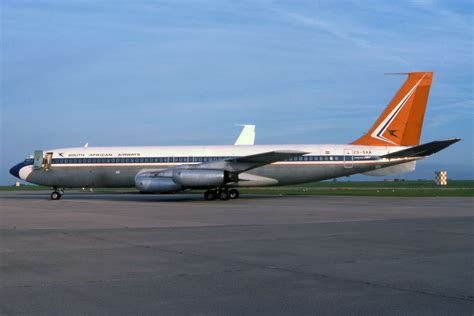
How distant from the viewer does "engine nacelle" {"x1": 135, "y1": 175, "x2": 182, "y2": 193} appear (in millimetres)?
29344

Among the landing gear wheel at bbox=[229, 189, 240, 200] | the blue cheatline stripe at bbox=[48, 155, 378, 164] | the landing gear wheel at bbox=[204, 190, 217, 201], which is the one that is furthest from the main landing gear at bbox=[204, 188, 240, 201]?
the blue cheatline stripe at bbox=[48, 155, 378, 164]

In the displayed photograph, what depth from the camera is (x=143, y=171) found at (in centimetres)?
3212

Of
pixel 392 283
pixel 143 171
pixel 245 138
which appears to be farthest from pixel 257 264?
pixel 245 138

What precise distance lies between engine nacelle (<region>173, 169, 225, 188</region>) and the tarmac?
47.6 feet

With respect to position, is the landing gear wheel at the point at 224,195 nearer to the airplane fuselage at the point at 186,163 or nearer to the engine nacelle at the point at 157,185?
the airplane fuselage at the point at 186,163

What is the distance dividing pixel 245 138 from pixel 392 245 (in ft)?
104

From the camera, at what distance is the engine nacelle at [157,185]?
29.3 metres

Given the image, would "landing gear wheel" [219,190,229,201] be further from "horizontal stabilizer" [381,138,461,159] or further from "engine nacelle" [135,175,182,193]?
"horizontal stabilizer" [381,138,461,159]

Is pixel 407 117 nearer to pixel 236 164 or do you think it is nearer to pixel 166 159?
pixel 236 164

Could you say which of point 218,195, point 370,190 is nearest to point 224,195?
point 218,195

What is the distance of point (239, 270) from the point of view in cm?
781

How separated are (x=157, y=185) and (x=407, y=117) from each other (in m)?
14.9

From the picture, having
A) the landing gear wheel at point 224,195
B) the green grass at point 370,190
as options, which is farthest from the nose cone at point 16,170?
the green grass at point 370,190

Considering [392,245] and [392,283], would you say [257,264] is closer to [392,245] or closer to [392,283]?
[392,283]
